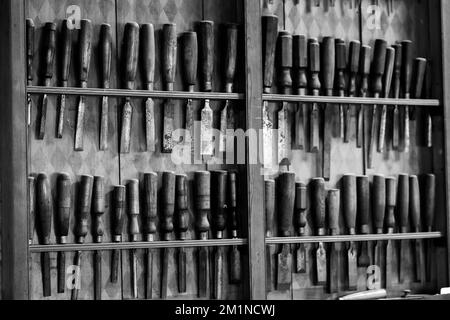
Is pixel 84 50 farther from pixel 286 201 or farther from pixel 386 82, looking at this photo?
pixel 386 82

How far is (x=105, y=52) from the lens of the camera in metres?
4.01

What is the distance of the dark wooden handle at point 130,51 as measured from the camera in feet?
13.3

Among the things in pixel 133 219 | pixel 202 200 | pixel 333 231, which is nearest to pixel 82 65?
pixel 133 219

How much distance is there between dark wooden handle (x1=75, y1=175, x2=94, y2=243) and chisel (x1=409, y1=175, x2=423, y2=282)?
1.80 metres

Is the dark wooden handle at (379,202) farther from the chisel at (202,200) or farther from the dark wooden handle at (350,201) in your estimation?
the chisel at (202,200)

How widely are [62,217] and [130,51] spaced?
89 cm

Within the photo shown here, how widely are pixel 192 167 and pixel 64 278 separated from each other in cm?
86

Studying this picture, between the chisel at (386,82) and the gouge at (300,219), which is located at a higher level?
the chisel at (386,82)

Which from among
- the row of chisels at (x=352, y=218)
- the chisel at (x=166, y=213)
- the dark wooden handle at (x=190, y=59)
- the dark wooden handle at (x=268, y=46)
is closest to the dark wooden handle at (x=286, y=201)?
the row of chisels at (x=352, y=218)

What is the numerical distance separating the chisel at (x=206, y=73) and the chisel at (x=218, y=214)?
0.17 m

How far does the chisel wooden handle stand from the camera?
4.05m

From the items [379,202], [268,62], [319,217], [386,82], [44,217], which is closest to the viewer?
[44,217]

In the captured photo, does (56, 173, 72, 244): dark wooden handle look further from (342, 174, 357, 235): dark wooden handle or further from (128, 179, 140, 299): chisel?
(342, 174, 357, 235): dark wooden handle
